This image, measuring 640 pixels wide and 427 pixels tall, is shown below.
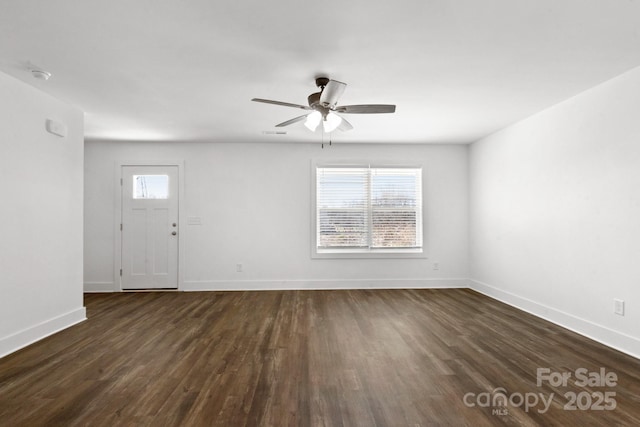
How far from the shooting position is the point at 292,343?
3.12 meters

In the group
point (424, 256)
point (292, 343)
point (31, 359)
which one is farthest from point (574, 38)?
point (31, 359)

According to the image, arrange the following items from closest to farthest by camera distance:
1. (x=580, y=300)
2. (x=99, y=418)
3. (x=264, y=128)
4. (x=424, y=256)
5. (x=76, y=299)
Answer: (x=99, y=418), (x=580, y=300), (x=76, y=299), (x=264, y=128), (x=424, y=256)

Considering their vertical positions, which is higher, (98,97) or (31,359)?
(98,97)

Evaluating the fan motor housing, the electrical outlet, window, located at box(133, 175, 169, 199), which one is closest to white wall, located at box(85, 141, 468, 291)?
window, located at box(133, 175, 169, 199)

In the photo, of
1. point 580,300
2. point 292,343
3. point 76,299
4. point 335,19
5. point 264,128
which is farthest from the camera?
point 264,128

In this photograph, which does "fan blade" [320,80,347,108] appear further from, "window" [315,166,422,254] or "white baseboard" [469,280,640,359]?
"white baseboard" [469,280,640,359]

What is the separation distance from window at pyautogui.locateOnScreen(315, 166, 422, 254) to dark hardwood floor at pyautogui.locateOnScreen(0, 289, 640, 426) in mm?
1747

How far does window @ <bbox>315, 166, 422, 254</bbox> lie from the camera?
573cm

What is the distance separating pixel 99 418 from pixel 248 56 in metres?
2.67

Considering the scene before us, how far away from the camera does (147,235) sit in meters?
5.50

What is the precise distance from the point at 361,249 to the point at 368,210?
0.69 metres

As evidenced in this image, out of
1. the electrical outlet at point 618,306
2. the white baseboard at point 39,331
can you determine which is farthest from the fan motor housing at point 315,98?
the white baseboard at point 39,331

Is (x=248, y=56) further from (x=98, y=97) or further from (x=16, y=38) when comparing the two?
(x=98, y=97)

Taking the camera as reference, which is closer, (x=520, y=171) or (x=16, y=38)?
(x=16, y=38)
